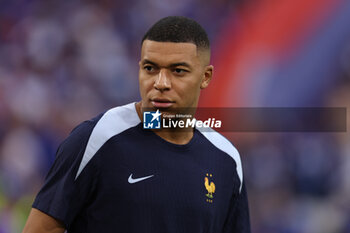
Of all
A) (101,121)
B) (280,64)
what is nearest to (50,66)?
(280,64)

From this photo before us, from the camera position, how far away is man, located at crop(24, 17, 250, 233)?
2.00 metres

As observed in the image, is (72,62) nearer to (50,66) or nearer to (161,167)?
(50,66)

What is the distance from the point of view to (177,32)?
2156mm

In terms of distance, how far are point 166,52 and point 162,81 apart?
0.40ft

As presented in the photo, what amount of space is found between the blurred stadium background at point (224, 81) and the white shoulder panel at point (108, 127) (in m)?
2.73

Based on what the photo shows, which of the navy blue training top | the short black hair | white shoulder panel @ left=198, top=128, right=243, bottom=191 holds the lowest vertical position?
the navy blue training top

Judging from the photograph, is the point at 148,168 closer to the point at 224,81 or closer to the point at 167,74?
the point at 167,74

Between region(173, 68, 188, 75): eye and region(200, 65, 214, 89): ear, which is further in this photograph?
region(200, 65, 214, 89): ear

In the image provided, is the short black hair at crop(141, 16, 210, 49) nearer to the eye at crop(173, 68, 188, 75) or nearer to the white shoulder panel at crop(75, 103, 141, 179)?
the eye at crop(173, 68, 188, 75)

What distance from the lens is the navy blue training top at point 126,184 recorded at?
6.56ft

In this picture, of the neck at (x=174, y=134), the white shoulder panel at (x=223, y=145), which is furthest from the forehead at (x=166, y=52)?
the white shoulder panel at (x=223, y=145)

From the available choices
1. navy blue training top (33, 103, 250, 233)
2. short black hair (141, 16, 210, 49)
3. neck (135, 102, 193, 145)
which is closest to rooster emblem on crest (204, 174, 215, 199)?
navy blue training top (33, 103, 250, 233)

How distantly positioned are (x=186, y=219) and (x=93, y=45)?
3331 millimetres

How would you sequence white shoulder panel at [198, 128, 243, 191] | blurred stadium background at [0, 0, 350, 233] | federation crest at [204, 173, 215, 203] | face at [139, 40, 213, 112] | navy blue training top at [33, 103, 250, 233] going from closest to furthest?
navy blue training top at [33, 103, 250, 233]
face at [139, 40, 213, 112]
federation crest at [204, 173, 215, 203]
white shoulder panel at [198, 128, 243, 191]
blurred stadium background at [0, 0, 350, 233]
